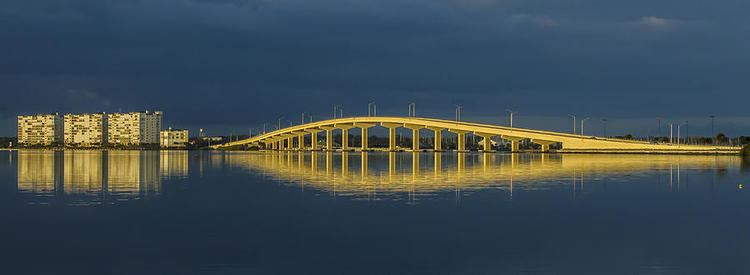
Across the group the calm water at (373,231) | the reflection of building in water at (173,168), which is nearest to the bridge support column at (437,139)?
the reflection of building in water at (173,168)

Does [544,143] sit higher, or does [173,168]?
[544,143]

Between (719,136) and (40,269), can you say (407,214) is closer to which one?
(40,269)

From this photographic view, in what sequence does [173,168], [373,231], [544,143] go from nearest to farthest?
[373,231] < [173,168] < [544,143]

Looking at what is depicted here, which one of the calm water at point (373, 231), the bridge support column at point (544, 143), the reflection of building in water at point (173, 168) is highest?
the bridge support column at point (544, 143)

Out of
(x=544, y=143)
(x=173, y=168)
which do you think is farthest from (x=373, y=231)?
(x=544, y=143)

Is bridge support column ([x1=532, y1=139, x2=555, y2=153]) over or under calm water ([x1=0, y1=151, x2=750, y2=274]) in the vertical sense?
over

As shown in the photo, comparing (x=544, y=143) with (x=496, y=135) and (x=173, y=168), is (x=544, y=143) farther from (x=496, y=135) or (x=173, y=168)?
(x=173, y=168)

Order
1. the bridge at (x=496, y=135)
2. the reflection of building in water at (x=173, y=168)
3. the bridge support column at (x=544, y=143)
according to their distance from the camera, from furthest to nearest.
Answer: the bridge support column at (x=544, y=143) → the bridge at (x=496, y=135) → the reflection of building in water at (x=173, y=168)

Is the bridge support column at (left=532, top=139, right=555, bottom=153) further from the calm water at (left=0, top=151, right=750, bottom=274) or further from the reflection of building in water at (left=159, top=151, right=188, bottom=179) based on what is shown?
the calm water at (left=0, top=151, right=750, bottom=274)

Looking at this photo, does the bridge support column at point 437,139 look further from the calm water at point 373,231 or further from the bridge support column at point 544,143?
the calm water at point 373,231

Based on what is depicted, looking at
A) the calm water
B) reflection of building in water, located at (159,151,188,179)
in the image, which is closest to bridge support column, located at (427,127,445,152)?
reflection of building in water, located at (159,151,188,179)

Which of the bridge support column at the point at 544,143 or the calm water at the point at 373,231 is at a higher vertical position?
the bridge support column at the point at 544,143

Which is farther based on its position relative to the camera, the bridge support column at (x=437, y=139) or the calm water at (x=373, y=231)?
the bridge support column at (x=437, y=139)

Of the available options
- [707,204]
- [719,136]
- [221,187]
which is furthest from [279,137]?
[707,204]
